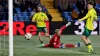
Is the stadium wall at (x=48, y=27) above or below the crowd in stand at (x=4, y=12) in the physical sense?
below

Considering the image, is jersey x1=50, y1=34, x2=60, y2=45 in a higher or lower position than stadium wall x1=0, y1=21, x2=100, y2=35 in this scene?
higher

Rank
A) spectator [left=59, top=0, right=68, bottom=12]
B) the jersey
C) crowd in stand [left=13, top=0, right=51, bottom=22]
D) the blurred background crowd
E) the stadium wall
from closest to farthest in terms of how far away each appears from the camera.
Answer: the jersey → the stadium wall → the blurred background crowd → crowd in stand [left=13, top=0, right=51, bottom=22] → spectator [left=59, top=0, right=68, bottom=12]

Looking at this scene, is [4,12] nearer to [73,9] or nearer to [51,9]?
[51,9]

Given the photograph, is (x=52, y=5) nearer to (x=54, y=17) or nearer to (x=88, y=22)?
(x=54, y=17)

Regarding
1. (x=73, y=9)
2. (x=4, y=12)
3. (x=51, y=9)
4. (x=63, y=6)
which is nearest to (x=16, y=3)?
(x=4, y=12)

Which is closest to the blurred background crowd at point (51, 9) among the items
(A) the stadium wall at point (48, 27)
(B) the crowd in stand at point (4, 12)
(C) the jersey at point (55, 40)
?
(B) the crowd in stand at point (4, 12)

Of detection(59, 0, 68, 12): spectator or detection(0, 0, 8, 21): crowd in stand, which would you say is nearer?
detection(0, 0, 8, 21): crowd in stand

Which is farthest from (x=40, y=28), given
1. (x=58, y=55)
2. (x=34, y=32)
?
(x=34, y=32)

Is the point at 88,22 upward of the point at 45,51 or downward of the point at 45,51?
upward

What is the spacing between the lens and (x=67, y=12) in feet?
88.5

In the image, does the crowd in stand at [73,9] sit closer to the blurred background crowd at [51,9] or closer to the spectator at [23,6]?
the blurred background crowd at [51,9]

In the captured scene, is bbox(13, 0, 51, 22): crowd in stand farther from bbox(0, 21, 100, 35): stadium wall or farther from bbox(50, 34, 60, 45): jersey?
bbox(50, 34, 60, 45): jersey

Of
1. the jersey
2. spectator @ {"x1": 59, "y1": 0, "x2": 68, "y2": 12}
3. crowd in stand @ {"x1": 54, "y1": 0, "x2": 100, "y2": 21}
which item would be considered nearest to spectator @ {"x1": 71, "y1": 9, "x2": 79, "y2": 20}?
crowd in stand @ {"x1": 54, "y1": 0, "x2": 100, "y2": 21}

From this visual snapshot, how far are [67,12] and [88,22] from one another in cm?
1299
